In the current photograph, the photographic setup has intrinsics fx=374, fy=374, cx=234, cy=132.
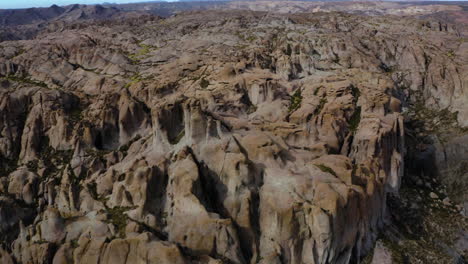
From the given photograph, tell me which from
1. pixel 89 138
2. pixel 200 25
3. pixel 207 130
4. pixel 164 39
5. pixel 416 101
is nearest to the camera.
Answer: pixel 207 130

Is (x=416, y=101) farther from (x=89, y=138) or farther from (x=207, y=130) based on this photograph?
(x=89, y=138)

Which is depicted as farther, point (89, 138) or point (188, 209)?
point (89, 138)

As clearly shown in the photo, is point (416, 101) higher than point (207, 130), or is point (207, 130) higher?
point (207, 130)

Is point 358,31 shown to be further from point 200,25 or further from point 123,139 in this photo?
point 123,139

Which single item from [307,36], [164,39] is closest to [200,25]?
[164,39]

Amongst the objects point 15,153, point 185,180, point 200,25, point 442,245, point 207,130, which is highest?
point 200,25

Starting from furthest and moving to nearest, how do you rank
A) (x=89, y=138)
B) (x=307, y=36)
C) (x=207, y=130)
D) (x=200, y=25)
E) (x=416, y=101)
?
1. (x=200, y=25)
2. (x=307, y=36)
3. (x=416, y=101)
4. (x=89, y=138)
5. (x=207, y=130)

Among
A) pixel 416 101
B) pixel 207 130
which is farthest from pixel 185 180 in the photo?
pixel 416 101
